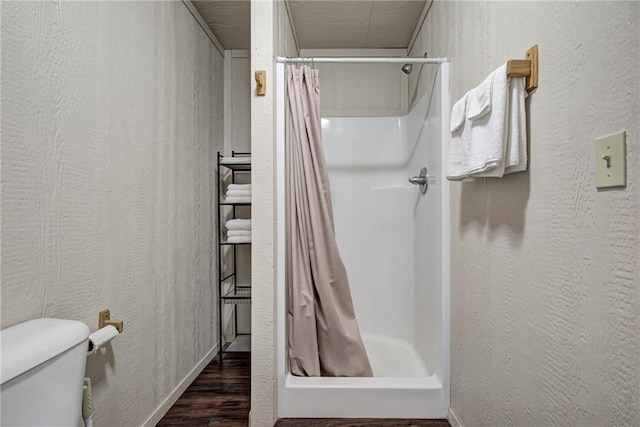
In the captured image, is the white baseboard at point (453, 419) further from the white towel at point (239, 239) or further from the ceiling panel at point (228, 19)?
the ceiling panel at point (228, 19)

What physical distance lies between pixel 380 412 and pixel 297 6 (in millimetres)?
2231

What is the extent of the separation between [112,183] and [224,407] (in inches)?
49.0

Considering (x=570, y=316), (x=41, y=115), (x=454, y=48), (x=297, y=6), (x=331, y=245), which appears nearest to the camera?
(x=570, y=316)

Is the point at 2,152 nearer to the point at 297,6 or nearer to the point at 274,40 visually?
the point at 274,40

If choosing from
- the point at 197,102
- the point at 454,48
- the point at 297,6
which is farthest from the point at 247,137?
the point at 454,48

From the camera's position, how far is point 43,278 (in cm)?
112

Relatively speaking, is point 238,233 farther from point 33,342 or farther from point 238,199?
point 33,342

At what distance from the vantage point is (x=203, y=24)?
2479mm

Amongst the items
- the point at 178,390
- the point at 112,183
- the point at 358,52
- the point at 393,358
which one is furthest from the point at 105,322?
the point at 358,52

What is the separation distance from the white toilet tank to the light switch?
1.23 m

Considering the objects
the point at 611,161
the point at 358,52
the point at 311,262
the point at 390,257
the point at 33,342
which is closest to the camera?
the point at 611,161

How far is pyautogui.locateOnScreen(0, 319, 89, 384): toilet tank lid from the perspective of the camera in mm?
816

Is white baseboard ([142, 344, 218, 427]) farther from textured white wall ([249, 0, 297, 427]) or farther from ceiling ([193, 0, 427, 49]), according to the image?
ceiling ([193, 0, 427, 49])

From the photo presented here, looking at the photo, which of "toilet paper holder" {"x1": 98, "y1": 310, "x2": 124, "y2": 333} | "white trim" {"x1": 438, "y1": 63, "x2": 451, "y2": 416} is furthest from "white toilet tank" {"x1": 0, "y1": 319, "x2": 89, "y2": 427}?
"white trim" {"x1": 438, "y1": 63, "x2": 451, "y2": 416}
